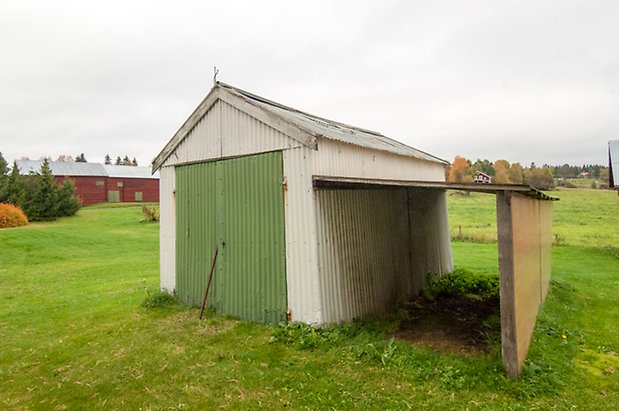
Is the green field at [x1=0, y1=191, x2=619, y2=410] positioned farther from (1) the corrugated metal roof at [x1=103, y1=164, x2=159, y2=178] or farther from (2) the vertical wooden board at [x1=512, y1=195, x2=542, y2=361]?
(1) the corrugated metal roof at [x1=103, y1=164, x2=159, y2=178]

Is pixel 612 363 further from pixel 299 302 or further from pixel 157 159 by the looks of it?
pixel 157 159

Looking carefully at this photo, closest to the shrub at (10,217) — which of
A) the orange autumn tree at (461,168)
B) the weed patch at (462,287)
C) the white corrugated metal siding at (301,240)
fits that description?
the white corrugated metal siding at (301,240)

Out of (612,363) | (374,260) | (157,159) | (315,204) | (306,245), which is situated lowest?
(612,363)

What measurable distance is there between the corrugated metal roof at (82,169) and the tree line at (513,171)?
4939cm

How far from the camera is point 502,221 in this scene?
507 centimetres

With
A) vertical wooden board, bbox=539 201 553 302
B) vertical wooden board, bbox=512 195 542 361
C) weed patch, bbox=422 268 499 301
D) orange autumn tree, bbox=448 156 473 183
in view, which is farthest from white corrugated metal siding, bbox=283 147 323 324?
orange autumn tree, bbox=448 156 473 183

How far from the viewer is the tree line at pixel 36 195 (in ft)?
110

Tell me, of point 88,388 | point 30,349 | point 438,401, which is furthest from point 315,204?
point 30,349

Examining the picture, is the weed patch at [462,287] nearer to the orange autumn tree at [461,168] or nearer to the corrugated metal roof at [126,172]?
the corrugated metal roof at [126,172]

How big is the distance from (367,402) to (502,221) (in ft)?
9.82

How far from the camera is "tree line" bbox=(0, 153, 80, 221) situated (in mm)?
33531

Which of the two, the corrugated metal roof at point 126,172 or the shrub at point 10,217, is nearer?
the shrub at point 10,217

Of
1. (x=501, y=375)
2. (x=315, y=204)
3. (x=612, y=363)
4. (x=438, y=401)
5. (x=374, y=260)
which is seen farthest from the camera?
(x=374, y=260)

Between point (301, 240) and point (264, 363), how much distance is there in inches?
85.2
